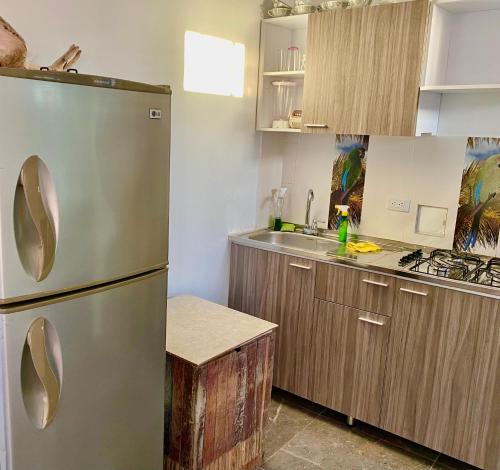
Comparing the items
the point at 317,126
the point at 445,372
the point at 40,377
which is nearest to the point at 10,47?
the point at 40,377

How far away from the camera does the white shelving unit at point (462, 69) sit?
2.49 m

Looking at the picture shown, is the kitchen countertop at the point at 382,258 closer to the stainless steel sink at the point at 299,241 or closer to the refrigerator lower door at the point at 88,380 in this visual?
the stainless steel sink at the point at 299,241

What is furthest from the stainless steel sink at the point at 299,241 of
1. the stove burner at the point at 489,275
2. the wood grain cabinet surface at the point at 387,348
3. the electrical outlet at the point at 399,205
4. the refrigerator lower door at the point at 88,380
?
the refrigerator lower door at the point at 88,380

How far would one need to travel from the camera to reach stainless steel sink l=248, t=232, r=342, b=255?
312 centimetres

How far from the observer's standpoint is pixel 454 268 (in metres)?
2.44

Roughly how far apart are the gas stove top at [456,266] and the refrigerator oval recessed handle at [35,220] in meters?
1.69

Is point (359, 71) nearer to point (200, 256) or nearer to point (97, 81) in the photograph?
point (200, 256)

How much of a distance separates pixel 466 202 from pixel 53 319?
2.15 meters

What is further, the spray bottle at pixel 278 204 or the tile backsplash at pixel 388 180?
the spray bottle at pixel 278 204

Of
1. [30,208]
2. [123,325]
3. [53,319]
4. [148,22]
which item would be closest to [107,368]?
[123,325]

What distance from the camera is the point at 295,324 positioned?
2852mm

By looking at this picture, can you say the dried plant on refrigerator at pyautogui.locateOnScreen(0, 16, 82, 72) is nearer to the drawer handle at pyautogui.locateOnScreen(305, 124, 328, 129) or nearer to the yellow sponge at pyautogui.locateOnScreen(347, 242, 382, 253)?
the drawer handle at pyautogui.locateOnScreen(305, 124, 328, 129)

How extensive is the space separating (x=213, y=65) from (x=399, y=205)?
130 centimetres

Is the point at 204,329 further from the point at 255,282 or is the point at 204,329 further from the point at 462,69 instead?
the point at 462,69
